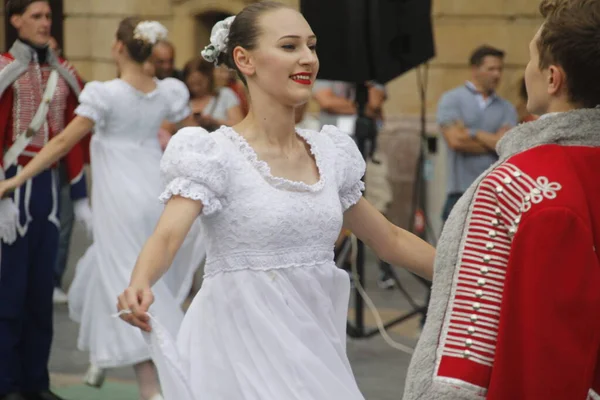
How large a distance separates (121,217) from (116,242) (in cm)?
14

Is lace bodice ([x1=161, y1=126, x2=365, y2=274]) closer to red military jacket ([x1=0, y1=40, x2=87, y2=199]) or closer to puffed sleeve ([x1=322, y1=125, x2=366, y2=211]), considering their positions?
puffed sleeve ([x1=322, y1=125, x2=366, y2=211])

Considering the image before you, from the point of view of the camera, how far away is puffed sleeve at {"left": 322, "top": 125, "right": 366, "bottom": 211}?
4285 millimetres

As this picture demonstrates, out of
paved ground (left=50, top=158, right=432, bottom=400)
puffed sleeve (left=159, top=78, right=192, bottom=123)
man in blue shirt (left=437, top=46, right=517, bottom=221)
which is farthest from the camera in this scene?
man in blue shirt (left=437, top=46, right=517, bottom=221)

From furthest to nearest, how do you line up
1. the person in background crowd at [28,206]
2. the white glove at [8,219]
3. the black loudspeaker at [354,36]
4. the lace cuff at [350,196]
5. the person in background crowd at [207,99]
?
the person in background crowd at [207,99], the black loudspeaker at [354,36], the person in background crowd at [28,206], the white glove at [8,219], the lace cuff at [350,196]

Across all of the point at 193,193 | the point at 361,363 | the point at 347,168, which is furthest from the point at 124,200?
the point at 193,193

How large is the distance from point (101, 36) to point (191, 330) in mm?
12882

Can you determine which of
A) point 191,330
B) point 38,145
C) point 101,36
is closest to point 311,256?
point 191,330

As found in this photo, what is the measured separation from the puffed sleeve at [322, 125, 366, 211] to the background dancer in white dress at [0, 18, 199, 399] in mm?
2828

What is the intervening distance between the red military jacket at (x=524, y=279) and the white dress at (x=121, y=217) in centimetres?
445

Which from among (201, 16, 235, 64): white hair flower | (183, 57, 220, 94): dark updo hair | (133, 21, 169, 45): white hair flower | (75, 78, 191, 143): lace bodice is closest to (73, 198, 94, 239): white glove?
(75, 78, 191, 143): lace bodice

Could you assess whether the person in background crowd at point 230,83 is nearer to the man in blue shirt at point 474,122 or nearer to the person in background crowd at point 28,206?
the man in blue shirt at point 474,122

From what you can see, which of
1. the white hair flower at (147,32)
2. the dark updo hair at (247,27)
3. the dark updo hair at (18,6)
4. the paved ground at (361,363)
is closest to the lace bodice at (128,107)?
the white hair flower at (147,32)

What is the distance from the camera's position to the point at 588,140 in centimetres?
275

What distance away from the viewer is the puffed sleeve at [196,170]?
388 centimetres
